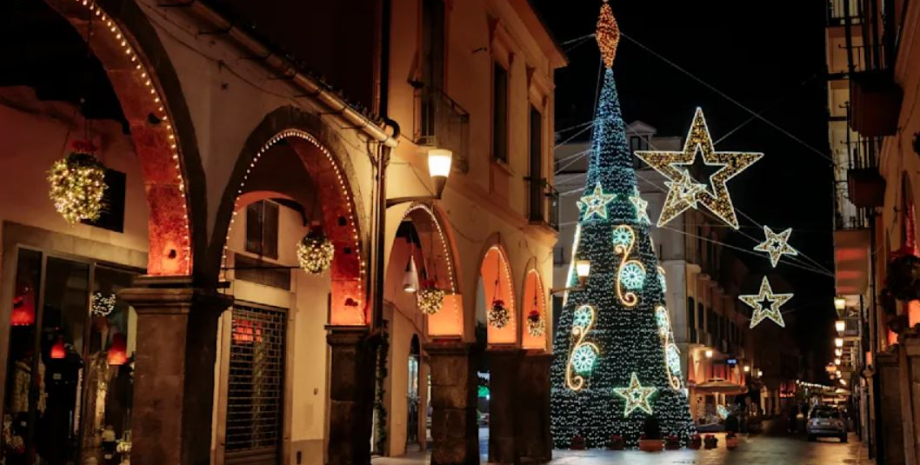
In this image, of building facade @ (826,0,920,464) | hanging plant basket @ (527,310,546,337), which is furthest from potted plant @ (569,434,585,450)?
hanging plant basket @ (527,310,546,337)

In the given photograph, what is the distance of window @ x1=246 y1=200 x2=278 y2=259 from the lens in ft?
55.0

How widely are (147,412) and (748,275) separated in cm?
7415

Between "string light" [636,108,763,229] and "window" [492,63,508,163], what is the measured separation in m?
3.51

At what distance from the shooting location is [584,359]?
3038 centimetres

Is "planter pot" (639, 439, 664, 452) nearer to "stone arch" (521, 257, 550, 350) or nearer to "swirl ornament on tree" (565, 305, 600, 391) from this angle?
"swirl ornament on tree" (565, 305, 600, 391)

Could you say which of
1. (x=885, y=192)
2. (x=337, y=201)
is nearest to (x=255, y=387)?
(x=337, y=201)

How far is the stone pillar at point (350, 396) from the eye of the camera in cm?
1316

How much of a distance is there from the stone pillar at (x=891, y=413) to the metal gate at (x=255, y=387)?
447 inches

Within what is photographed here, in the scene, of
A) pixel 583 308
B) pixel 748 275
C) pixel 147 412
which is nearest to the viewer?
pixel 147 412

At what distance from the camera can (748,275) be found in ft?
261

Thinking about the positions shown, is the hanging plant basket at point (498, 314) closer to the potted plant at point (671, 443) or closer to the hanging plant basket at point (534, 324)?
the hanging plant basket at point (534, 324)

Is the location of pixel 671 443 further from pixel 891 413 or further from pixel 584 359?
pixel 891 413

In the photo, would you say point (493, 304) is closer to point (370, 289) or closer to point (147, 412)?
point (370, 289)

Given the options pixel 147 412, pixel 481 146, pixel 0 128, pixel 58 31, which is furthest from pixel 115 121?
pixel 481 146
